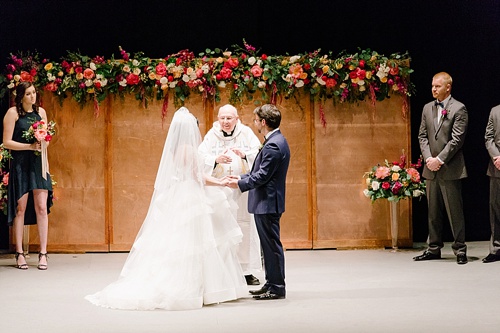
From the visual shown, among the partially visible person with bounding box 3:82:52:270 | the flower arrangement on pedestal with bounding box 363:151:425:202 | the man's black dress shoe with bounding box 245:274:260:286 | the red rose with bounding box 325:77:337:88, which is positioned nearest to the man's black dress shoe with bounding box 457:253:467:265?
the flower arrangement on pedestal with bounding box 363:151:425:202

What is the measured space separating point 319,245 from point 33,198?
3.10 meters

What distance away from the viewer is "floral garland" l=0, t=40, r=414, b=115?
8.45 meters

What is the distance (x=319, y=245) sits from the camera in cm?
869

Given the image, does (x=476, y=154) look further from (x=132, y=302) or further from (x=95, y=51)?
(x=132, y=302)

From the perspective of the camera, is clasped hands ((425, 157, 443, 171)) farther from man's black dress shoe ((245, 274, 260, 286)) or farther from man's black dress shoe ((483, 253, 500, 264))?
man's black dress shoe ((245, 274, 260, 286))

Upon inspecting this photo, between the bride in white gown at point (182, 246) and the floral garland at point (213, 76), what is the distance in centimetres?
251

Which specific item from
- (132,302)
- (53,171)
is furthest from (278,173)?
(53,171)

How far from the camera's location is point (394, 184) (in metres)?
8.30

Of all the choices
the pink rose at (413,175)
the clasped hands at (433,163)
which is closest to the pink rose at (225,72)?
the pink rose at (413,175)

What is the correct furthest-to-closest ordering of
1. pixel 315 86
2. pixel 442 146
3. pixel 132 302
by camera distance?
pixel 315 86 < pixel 442 146 < pixel 132 302

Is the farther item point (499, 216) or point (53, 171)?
point (53, 171)

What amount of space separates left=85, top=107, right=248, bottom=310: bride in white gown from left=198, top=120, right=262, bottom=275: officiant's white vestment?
766 mm

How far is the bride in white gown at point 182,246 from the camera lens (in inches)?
225

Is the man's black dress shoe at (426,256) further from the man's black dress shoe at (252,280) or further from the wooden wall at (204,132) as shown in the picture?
the man's black dress shoe at (252,280)
